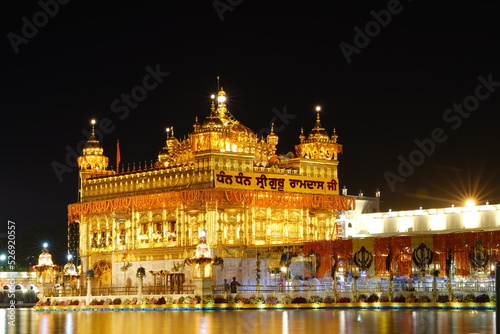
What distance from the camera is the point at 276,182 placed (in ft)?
229

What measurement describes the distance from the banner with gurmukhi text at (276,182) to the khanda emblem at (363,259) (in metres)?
9.14

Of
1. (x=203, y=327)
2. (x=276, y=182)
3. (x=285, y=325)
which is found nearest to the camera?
(x=203, y=327)

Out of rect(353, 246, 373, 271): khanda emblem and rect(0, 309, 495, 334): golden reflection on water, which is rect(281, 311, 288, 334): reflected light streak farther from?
rect(353, 246, 373, 271): khanda emblem

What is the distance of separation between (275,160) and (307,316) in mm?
24667

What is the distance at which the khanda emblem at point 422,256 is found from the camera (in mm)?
59156

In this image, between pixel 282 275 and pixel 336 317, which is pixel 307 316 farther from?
pixel 282 275

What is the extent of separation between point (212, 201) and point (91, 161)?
14576mm

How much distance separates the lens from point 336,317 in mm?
47250

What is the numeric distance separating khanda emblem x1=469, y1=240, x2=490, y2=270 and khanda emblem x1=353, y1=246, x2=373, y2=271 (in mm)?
6736

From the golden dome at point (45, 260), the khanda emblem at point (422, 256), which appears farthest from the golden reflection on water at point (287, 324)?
the golden dome at point (45, 260)

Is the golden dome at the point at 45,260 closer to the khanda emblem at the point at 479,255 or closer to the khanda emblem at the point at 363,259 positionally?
the khanda emblem at the point at 363,259

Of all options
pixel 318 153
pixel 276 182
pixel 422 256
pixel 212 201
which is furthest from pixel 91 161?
pixel 422 256

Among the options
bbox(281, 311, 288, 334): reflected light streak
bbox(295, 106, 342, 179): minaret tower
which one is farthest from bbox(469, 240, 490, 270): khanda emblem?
bbox(295, 106, 342, 179): minaret tower

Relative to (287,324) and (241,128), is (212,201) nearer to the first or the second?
(241,128)
